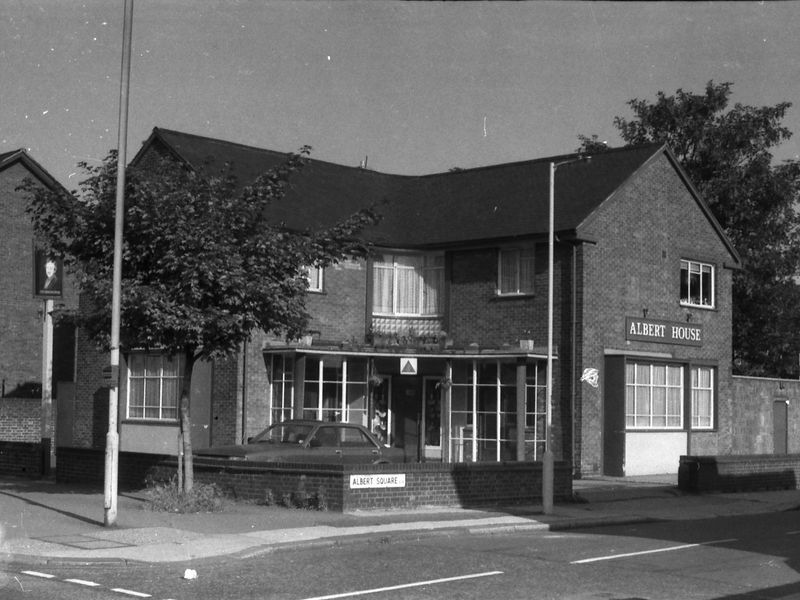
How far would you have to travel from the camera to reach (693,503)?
84.6ft

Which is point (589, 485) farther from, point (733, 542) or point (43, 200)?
point (43, 200)

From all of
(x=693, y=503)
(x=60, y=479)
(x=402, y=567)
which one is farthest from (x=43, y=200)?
(x=693, y=503)

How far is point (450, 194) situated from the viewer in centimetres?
3797

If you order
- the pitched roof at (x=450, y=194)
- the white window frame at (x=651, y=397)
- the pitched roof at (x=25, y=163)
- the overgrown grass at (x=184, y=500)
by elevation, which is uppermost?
the pitched roof at (x=25, y=163)

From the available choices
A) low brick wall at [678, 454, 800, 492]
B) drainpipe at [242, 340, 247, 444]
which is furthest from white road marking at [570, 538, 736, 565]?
drainpipe at [242, 340, 247, 444]

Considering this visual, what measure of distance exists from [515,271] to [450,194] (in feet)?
17.1

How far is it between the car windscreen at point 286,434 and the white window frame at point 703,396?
615 inches

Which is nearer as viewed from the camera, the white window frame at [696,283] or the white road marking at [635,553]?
the white road marking at [635,553]

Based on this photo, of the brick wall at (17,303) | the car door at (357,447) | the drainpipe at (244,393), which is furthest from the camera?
the brick wall at (17,303)

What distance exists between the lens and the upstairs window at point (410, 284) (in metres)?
35.5

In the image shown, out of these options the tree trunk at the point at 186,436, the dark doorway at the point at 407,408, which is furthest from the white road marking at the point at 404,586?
the dark doorway at the point at 407,408

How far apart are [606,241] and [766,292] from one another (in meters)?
16.9

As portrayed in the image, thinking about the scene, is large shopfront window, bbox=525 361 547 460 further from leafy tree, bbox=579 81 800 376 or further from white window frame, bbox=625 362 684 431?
leafy tree, bbox=579 81 800 376

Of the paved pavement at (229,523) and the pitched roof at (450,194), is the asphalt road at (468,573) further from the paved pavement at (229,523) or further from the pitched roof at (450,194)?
the pitched roof at (450,194)
